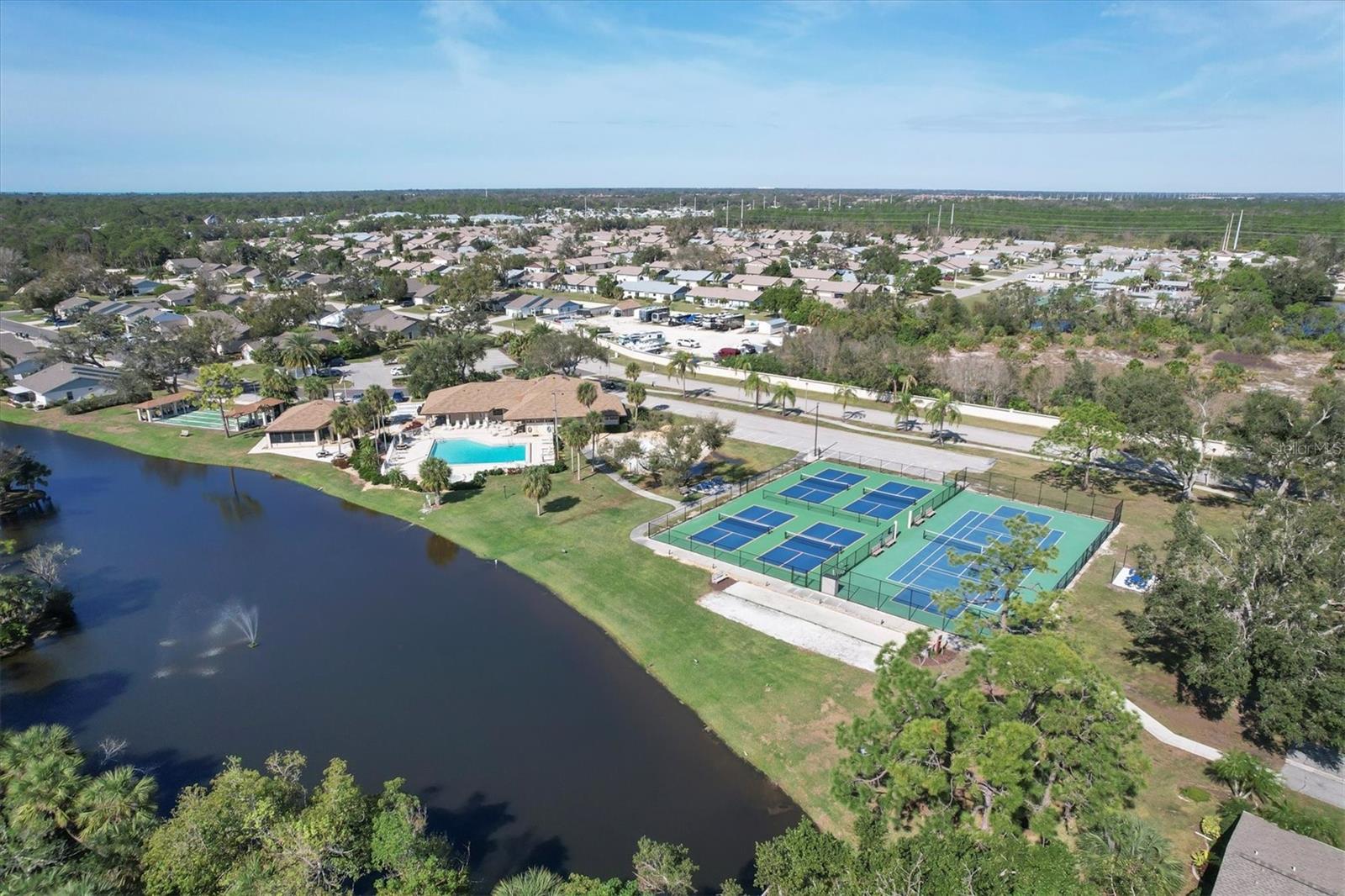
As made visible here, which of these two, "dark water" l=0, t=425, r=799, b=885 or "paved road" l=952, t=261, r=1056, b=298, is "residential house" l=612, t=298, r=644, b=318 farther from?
"dark water" l=0, t=425, r=799, b=885

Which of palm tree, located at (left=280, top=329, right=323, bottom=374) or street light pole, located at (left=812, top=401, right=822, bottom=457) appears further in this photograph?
palm tree, located at (left=280, top=329, right=323, bottom=374)

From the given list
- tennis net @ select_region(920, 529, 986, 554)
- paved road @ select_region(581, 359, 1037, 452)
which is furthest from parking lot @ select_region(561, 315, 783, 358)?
tennis net @ select_region(920, 529, 986, 554)

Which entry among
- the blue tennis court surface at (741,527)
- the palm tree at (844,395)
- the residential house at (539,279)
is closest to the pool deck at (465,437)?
the blue tennis court surface at (741,527)

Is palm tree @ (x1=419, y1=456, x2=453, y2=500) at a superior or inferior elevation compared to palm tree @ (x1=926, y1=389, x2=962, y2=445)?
inferior

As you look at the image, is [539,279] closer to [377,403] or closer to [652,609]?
[377,403]

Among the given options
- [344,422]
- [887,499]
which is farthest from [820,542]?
[344,422]

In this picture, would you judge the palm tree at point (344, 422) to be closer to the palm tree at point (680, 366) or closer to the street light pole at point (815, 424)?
the palm tree at point (680, 366)

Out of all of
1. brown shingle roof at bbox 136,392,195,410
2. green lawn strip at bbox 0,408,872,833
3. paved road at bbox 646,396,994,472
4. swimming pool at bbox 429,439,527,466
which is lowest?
green lawn strip at bbox 0,408,872,833
